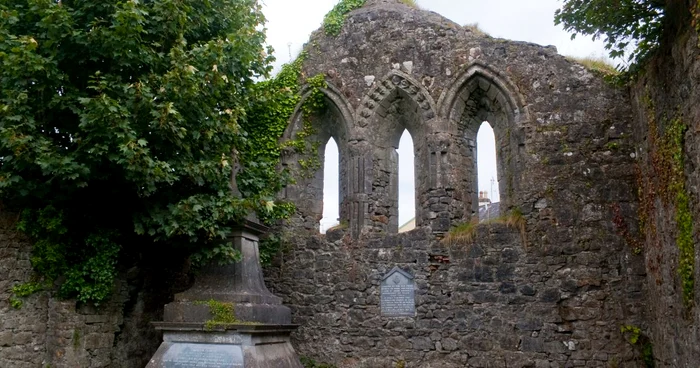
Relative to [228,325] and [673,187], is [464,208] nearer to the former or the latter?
[673,187]

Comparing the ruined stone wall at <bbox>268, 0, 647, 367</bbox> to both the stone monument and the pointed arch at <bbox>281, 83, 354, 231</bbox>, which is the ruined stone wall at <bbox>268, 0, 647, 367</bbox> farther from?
the stone monument

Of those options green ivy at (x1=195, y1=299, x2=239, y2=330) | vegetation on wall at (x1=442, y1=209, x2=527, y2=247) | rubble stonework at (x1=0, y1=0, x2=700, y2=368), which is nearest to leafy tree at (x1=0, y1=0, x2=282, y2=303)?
green ivy at (x1=195, y1=299, x2=239, y2=330)

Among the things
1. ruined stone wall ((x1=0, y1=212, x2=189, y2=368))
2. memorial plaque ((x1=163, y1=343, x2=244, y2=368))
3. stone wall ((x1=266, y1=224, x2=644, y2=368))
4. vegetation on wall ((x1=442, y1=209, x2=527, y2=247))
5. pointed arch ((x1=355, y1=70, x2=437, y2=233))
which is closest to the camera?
memorial plaque ((x1=163, y1=343, x2=244, y2=368))

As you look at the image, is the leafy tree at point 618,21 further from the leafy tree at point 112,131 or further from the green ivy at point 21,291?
the green ivy at point 21,291

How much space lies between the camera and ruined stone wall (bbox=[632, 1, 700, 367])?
5906mm

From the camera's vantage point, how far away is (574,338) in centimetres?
862

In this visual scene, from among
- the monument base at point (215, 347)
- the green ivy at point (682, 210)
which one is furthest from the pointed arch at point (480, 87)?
the monument base at point (215, 347)

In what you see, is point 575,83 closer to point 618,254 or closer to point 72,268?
point 618,254

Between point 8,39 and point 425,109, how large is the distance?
20.6ft

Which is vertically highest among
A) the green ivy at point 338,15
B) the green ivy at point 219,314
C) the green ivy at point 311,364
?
the green ivy at point 338,15

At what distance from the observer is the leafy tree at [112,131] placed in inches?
293

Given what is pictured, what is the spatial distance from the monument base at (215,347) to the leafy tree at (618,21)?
5592mm

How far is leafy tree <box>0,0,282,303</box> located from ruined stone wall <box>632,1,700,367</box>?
5102 millimetres

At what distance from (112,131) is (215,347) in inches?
117
